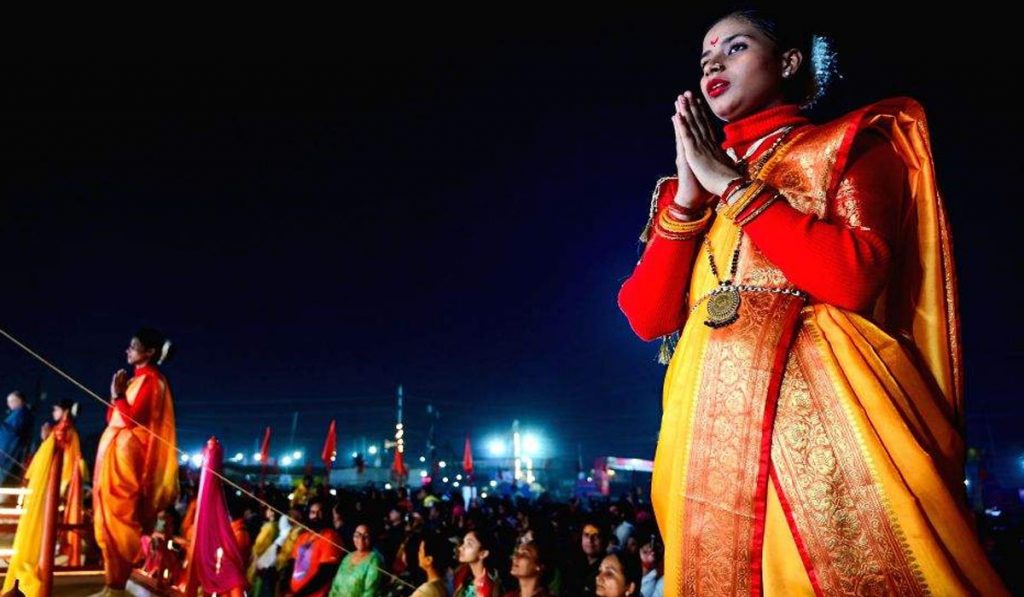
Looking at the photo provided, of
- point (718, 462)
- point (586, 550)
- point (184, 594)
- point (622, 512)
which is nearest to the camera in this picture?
point (718, 462)

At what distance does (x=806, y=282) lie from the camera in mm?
1479

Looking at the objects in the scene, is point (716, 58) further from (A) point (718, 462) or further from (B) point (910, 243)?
(A) point (718, 462)

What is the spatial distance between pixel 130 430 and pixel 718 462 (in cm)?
673

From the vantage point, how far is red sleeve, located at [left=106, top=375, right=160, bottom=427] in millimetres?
6551

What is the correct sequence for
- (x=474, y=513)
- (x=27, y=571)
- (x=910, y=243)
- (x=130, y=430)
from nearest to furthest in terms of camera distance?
(x=910, y=243) < (x=27, y=571) < (x=130, y=430) < (x=474, y=513)

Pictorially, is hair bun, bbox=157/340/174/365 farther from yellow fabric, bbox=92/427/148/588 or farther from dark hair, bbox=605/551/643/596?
dark hair, bbox=605/551/643/596

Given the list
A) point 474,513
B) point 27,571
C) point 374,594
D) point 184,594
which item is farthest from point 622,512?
point 27,571

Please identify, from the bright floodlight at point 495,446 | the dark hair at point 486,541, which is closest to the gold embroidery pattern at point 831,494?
the dark hair at point 486,541

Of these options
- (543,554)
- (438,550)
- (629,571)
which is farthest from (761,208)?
(438,550)

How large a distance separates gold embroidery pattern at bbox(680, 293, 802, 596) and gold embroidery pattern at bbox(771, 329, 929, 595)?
0.06 metres

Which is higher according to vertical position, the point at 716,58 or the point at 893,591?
the point at 716,58

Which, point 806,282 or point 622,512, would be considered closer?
point 806,282

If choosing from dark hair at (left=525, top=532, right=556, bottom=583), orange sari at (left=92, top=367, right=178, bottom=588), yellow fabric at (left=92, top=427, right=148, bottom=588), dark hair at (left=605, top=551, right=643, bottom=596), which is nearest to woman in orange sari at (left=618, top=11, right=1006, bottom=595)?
dark hair at (left=605, top=551, right=643, bottom=596)

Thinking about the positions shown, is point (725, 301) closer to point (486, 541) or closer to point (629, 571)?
point (629, 571)
